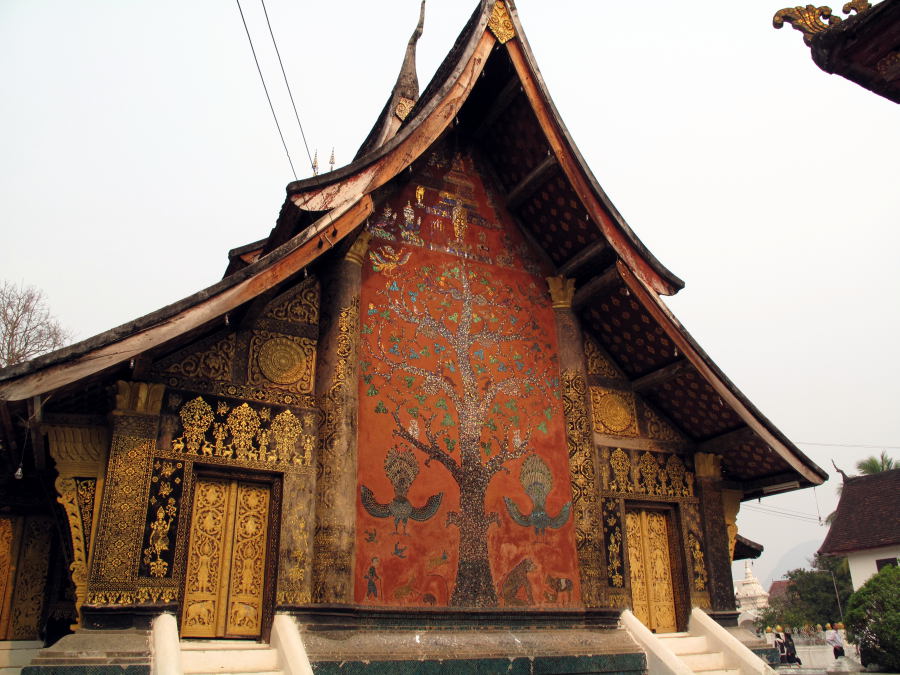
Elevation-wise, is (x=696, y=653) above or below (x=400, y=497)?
below

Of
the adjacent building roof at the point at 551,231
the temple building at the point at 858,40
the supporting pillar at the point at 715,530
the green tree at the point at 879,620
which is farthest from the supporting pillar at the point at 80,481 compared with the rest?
the green tree at the point at 879,620

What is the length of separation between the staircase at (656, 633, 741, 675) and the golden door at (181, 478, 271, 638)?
13.6ft

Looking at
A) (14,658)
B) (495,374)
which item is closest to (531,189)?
(495,374)

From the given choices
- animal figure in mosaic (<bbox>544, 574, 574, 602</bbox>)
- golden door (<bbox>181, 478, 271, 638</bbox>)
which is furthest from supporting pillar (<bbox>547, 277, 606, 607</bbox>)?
golden door (<bbox>181, 478, 271, 638</bbox>)

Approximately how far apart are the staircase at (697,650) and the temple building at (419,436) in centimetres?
10

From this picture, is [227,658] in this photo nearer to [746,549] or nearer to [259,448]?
[259,448]

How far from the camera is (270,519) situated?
6871mm

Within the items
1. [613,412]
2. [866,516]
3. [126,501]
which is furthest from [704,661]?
[866,516]

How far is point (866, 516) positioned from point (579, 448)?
26069 millimetres

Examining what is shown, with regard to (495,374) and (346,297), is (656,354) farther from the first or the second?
(346,297)

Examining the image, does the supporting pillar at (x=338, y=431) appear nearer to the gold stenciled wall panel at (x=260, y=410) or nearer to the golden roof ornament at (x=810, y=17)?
the gold stenciled wall panel at (x=260, y=410)

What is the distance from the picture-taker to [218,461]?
6660 mm

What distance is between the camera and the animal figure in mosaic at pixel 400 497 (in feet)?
23.6

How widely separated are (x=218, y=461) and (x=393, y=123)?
571 centimetres
